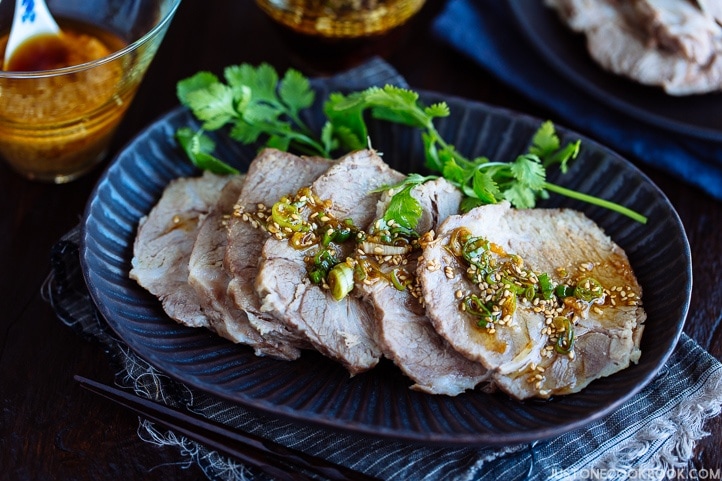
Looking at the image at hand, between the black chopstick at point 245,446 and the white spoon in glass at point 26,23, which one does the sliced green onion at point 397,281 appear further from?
the white spoon in glass at point 26,23

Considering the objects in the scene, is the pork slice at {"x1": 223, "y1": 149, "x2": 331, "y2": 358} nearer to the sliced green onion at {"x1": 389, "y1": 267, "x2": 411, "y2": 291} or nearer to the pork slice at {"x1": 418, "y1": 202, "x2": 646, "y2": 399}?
the sliced green onion at {"x1": 389, "y1": 267, "x2": 411, "y2": 291}

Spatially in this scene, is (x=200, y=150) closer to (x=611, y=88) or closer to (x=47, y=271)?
(x=47, y=271)

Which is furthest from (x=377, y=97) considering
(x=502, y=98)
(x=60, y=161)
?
(x=60, y=161)

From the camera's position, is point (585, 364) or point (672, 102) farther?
point (672, 102)

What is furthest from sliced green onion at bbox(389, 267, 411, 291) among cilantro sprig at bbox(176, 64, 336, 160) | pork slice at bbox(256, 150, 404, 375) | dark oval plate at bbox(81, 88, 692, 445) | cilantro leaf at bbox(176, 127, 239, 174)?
cilantro leaf at bbox(176, 127, 239, 174)

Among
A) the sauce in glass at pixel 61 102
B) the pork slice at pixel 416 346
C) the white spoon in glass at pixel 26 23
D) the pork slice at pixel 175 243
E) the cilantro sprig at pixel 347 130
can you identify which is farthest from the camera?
the white spoon in glass at pixel 26 23

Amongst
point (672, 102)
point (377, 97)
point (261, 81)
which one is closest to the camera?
point (377, 97)

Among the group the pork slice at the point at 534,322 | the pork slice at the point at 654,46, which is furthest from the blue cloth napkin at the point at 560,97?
the pork slice at the point at 534,322

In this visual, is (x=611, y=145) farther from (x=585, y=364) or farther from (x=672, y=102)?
(x=585, y=364)
